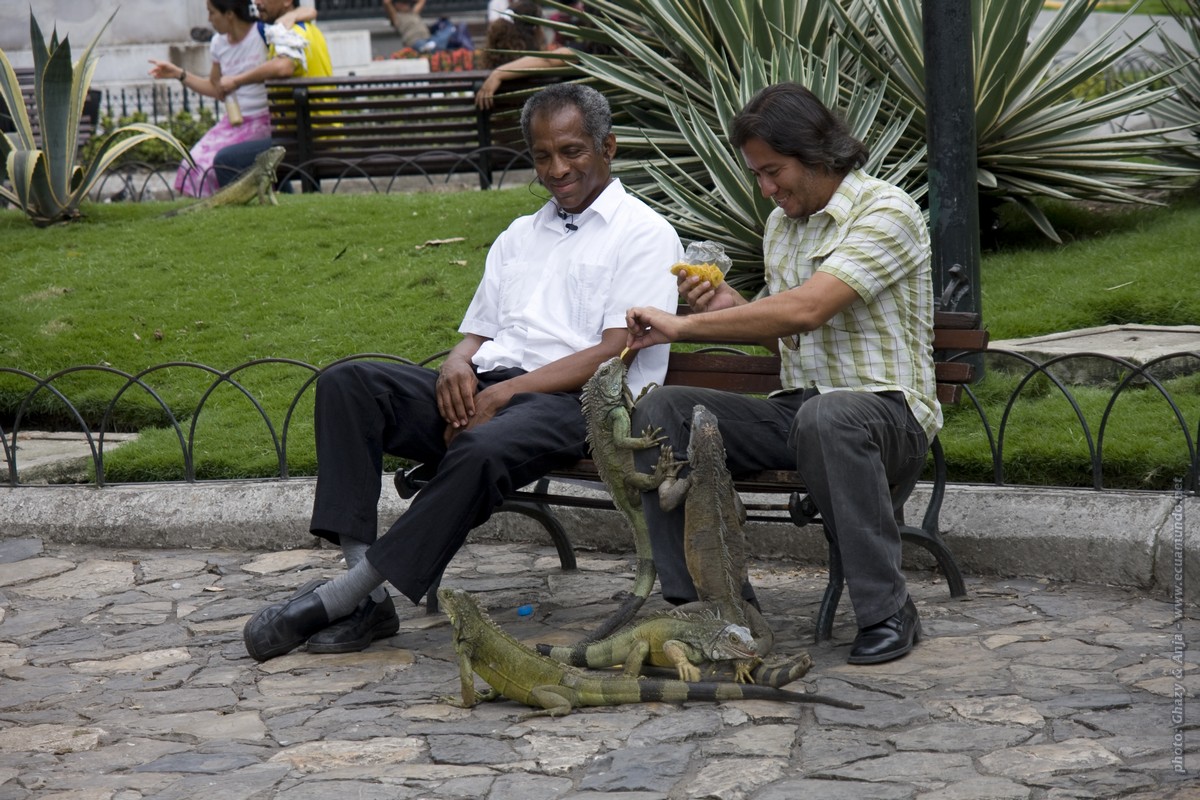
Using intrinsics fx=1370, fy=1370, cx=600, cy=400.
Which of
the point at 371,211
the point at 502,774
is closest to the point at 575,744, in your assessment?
the point at 502,774

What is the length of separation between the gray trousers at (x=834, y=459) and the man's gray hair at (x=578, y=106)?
94cm

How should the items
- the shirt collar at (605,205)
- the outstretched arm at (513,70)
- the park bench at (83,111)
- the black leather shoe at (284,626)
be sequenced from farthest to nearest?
the park bench at (83,111), the outstretched arm at (513,70), the shirt collar at (605,205), the black leather shoe at (284,626)

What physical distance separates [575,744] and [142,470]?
3478mm

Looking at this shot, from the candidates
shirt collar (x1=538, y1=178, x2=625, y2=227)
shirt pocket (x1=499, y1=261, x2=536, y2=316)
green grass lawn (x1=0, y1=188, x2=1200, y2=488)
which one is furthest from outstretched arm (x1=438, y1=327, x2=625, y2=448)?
green grass lawn (x1=0, y1=188, x2=1200, y2=488)

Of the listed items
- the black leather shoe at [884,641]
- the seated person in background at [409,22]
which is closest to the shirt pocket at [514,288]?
the black leather shoe at [884,641]

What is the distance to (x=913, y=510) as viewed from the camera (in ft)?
16.4

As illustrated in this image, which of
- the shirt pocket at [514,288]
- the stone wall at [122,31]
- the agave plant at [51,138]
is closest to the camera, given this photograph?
the shirt pocket at [514,288]

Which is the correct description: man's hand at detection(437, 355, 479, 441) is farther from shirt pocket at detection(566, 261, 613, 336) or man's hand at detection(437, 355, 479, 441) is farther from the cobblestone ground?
the cobblestone ground

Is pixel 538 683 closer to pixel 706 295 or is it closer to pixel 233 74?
pixel 706 295

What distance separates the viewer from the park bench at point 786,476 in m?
4.17

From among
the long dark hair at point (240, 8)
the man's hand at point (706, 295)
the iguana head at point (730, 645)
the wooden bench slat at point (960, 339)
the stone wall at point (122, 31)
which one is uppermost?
the stone wall at point (122, 31)

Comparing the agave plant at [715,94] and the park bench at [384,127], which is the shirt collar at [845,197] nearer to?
the agave plant at [715,94]

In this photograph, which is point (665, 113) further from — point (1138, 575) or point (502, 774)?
point (502, 774)

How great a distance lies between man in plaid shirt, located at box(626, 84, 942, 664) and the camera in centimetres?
388
